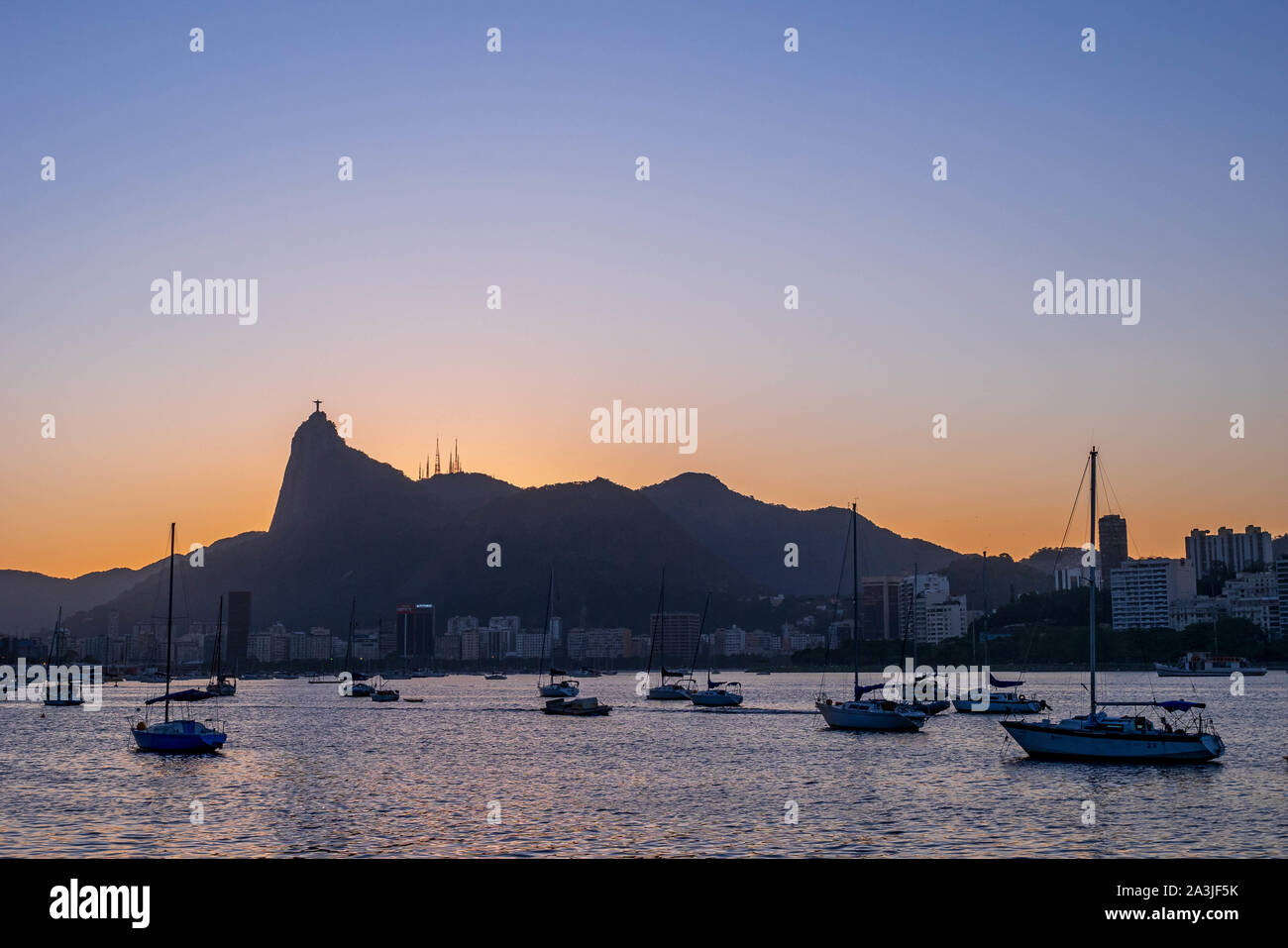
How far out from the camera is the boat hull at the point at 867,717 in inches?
3514

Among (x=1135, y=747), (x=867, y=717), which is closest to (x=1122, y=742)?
(x=1135, y=747)

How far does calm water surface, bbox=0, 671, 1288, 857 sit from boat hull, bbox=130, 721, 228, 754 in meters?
1.10

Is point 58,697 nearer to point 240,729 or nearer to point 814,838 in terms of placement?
point 240,729

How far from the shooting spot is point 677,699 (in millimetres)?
153500

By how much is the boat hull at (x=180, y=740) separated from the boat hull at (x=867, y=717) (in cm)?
4595

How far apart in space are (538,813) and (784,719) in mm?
71452

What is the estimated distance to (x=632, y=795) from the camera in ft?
169

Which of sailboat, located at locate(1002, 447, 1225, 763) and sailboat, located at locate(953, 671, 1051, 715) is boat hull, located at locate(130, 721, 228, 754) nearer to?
sailboat, located at locate(1002, 447, 1225, 763)

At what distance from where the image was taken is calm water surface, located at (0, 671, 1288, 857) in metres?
38.2

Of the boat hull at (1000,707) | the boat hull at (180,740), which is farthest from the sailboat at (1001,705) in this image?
the boat hull at (180,740)

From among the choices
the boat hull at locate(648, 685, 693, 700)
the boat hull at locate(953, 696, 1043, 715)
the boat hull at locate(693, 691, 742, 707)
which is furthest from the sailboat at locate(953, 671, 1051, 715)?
the boat hull at locate(648, 685, 693, 700)

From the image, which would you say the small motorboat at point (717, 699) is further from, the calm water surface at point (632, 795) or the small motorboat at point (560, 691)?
the calm water surface at point (632, 795)

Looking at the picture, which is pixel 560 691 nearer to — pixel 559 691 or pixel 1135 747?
pixel 559 691
